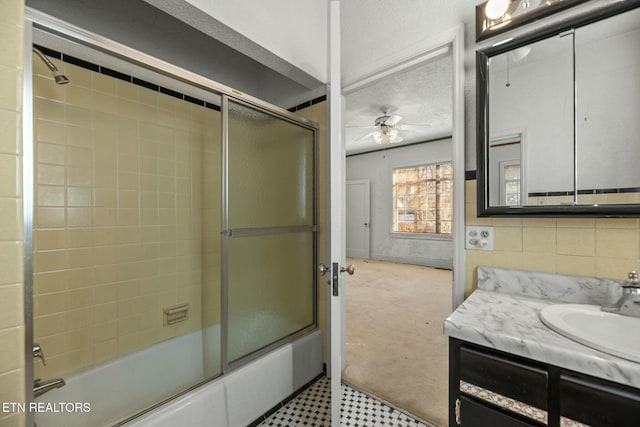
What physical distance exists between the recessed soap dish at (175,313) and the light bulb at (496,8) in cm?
253

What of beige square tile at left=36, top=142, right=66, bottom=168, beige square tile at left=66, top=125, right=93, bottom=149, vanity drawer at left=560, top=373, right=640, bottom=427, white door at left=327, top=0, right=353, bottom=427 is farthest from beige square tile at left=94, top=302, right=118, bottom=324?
vanity drawer at left=560, top=373, right=640, bottom=427

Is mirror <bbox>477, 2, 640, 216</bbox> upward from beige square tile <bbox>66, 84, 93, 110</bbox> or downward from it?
downward

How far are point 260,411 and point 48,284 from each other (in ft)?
4.45

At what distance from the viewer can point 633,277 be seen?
90cm

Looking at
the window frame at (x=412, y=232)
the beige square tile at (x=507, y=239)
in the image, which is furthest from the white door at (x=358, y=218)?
the beige square tile at (x=507, y=239)

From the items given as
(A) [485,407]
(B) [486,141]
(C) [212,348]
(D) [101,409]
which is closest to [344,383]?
(C) [212,348]

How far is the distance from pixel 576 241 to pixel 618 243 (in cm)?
11

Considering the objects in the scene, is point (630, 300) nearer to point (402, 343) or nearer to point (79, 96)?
point (402, 343)

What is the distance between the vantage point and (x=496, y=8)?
1210 millimetres

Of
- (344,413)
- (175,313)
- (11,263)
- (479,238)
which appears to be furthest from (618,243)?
(175,313)

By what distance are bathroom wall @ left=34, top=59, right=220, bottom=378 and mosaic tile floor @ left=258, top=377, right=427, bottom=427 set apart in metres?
0.90

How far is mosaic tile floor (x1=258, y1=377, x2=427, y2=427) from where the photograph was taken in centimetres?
147

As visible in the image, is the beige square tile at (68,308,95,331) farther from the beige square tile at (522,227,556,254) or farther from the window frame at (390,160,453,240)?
the window frame at (390,160,453,240)

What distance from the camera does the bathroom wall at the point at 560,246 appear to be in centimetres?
98
